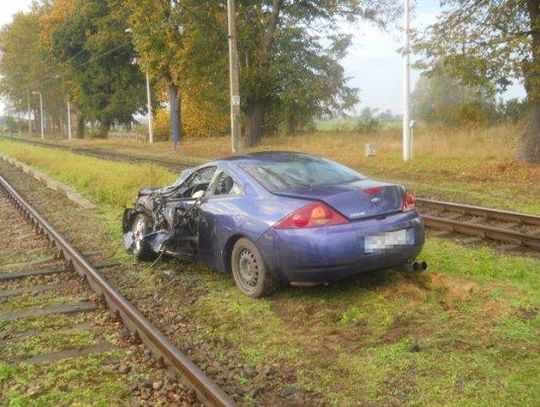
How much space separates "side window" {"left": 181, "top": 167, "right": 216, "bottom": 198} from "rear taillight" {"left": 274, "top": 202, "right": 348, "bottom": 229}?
208 cm

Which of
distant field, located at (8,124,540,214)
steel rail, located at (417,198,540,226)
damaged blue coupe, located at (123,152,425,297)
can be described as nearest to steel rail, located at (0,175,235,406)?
damaged blue coupe, located at (123,152,425,297)

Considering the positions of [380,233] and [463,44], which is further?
[463,44]

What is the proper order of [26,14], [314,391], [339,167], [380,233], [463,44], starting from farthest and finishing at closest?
[26,14]
[463,44]
[339,167]
[380,233]
[314,391]

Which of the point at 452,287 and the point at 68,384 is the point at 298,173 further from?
the point at 68,384

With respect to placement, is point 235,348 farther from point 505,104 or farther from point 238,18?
point 505,104

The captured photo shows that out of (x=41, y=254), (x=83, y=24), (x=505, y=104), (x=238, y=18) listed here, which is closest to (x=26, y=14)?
(x=83, y=24)

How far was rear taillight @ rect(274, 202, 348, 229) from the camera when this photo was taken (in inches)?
216

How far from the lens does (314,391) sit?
4.08 m

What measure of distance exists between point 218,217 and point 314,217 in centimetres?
131

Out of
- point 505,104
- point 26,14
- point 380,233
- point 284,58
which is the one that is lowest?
point 380,233

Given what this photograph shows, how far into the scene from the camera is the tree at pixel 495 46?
54.1ft

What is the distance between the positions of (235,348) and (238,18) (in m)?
30.6

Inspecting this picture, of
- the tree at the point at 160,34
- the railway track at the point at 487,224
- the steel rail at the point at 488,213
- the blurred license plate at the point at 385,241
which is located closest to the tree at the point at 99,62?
the tree at the point at 160,34

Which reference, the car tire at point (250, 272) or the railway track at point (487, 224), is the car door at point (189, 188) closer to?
the car tire at point (250, 272)
